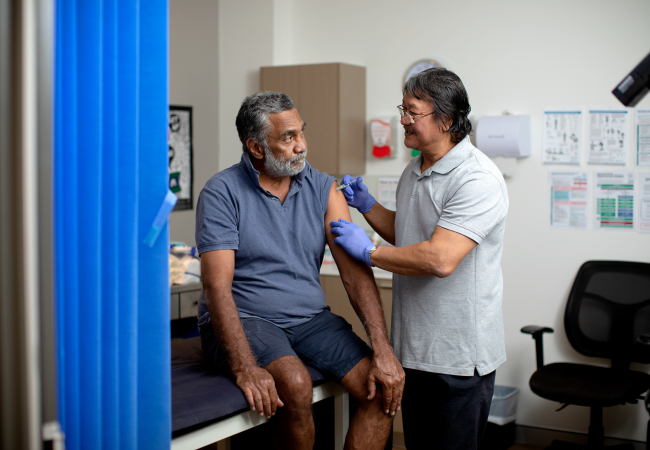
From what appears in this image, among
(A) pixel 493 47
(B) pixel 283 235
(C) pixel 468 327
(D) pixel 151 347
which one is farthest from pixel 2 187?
(A) pixel 493 47

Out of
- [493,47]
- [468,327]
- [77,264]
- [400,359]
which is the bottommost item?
[400,359]

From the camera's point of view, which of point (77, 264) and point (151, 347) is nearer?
point (77, 264)

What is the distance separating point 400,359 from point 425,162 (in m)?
0.62

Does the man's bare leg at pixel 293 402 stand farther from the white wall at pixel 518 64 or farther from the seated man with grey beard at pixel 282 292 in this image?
the white wall at pixel 518 64

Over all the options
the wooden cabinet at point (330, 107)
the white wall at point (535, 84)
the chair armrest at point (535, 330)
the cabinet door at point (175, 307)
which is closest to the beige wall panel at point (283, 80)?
the wooden cabinet at point (330, 107)

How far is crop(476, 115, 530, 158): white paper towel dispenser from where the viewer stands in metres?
3.08

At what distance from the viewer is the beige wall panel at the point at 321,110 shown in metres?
3.43

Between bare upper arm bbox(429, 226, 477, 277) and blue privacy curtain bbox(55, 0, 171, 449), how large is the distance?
2.47 feet

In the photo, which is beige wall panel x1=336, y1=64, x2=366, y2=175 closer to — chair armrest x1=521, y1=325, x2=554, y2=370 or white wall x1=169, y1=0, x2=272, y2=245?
white wall x1=169, y1=0, x2=272, y2=245

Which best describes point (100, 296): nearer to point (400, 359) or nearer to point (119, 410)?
point (119, 410)

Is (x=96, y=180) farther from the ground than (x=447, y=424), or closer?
farther from the ground

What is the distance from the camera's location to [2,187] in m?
0.73

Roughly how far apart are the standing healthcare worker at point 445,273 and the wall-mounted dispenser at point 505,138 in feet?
4.80

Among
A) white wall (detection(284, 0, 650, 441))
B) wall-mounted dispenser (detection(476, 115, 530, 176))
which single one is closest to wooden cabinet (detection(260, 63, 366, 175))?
white wall (detection(284, 0, 650, 441))
